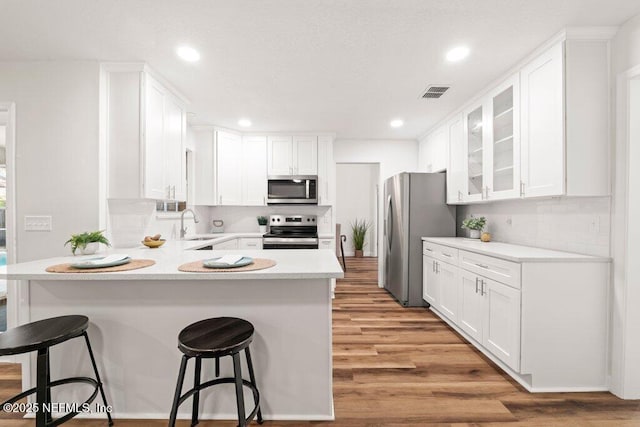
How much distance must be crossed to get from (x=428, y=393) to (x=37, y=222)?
10.8 feet

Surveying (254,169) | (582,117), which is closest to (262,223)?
(254,169)

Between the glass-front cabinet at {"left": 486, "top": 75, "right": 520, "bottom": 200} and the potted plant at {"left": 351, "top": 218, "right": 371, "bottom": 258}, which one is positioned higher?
the glass-front cabinet at {"left": 486, "top": 75, "right": 520, "bottom": 200}

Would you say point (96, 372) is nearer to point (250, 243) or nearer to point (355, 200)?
point (250, 243)

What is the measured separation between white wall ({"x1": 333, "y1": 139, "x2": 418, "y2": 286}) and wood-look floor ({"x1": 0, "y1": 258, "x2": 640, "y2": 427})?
7.74 feet

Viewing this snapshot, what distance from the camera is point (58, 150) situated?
2521 millimetres

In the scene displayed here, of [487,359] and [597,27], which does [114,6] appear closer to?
[597,27]

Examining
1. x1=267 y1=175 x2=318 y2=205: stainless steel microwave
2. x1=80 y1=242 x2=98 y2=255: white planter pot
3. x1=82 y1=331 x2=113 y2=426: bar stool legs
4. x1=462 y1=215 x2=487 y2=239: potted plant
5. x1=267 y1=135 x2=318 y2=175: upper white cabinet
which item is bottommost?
x1=82 y1=331 x2=113 y2=426: bar stool legs

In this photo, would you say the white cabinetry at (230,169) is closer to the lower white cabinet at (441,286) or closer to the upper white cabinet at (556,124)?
the lower white cabinet at (441,286)

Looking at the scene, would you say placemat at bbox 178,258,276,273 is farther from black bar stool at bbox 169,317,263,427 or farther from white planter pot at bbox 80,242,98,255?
white planter pot at bbox 80,242,98,255

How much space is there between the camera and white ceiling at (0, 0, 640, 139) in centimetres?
187

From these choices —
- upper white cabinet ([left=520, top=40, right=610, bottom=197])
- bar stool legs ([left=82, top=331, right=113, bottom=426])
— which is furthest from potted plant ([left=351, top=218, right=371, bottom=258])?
bar stool legs ([left=82, top=331, right=113, bottom=426])

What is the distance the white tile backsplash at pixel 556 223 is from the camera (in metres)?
2.15

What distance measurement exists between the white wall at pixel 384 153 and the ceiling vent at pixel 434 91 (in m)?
1.84

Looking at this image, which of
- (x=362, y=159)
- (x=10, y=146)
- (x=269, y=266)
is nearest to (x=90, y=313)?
(x=269, y=266)
